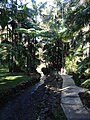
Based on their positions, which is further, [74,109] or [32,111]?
[32,111]

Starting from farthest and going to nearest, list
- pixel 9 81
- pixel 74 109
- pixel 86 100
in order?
1. pixel 9 81
2. pixel 86 100
3. pixel 74 109

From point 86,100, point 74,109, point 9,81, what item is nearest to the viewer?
point 74,109

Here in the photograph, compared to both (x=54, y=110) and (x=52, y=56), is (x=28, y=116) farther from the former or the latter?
(x=52, y=56)

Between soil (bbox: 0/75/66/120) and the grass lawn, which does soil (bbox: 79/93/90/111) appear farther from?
the grass lawn

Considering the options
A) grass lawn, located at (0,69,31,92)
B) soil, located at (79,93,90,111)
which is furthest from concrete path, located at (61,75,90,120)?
grass lawn, located at (0,69,31,92)

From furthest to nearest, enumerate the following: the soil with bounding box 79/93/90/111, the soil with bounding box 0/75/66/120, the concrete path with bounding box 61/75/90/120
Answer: the soil with bounding box 79/93/90/111 < the soil with bounding box 0/75/66/120 < the concrete path with bounding box 61/75/90/120

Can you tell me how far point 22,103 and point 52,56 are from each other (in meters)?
27.2

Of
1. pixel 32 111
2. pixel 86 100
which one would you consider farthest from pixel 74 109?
pixel 32 111

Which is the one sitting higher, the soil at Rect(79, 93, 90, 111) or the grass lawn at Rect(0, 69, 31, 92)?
the soil at Rect(79, 93, 90, 111)

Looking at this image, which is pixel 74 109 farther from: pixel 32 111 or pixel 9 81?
pixel 9 81

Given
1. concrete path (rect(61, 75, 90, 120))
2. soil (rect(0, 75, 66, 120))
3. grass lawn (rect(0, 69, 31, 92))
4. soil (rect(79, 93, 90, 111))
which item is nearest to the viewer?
concrete path (rect(61, 75, 90, 120))

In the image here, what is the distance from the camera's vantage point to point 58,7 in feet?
158

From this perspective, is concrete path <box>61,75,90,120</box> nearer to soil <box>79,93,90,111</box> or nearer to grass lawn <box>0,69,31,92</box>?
soil <box>79,93,90,111</box>

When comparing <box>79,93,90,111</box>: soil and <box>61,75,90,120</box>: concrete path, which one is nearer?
<box>61,75,90,120</box>: concrete path
